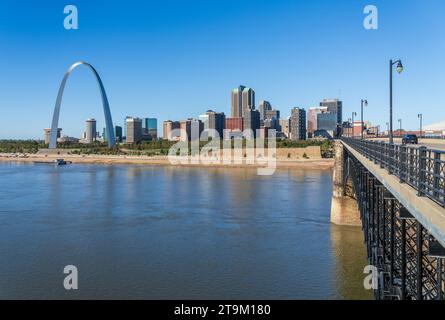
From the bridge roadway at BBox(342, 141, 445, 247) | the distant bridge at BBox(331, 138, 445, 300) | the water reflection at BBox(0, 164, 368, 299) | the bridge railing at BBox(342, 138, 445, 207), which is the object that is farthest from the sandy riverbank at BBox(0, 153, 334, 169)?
the bridge roadway at BBox(342, 141, 445, 247)

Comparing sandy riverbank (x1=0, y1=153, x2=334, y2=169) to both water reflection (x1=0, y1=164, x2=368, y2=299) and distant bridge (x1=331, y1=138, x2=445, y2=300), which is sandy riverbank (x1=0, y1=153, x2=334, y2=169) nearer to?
water reflection (x1=0, y1=164, x2=368, y2=299)

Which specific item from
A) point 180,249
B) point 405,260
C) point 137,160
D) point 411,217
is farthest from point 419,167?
point 137,160

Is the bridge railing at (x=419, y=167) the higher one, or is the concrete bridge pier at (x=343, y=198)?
the bridge railing at (x=419, y=167)

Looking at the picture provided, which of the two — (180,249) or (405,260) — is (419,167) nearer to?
(405,260)

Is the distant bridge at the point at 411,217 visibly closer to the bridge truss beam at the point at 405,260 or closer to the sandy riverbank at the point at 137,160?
the bridge truss beam at the point at 405,260

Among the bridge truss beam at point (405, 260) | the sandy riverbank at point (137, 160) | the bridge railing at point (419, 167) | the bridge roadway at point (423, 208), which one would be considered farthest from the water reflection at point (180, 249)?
the sandy riverbank at point (137, 160)

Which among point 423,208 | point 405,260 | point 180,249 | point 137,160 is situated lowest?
point 180,249
